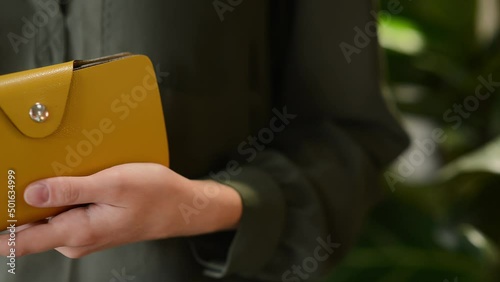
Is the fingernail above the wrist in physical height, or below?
above

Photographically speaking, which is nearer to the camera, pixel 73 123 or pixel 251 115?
pixel 73 123

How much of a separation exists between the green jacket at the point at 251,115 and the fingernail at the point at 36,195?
11 cm

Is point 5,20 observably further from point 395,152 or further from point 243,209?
point 395,152

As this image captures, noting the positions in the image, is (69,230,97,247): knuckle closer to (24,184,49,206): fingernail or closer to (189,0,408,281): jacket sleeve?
(24,184,49,206): fingernail

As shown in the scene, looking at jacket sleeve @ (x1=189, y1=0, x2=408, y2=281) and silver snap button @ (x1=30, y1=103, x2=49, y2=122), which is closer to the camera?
silver snap button @ (x1=30, y1=103, x2=49, y2=122)

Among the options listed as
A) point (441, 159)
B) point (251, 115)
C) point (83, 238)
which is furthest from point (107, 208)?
point (441, 159)

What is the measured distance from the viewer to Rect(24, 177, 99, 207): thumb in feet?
1.43

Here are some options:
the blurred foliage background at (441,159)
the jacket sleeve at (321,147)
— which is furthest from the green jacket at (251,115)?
the blurred foliage background at (441,159)

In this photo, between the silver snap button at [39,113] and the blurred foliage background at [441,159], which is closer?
the silver snap button at [39,113]

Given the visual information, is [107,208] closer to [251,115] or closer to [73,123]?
[73,123]

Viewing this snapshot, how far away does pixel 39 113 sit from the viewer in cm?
44

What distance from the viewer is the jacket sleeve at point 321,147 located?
59 centimetres

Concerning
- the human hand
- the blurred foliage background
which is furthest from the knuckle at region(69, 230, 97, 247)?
the blurred foliage background

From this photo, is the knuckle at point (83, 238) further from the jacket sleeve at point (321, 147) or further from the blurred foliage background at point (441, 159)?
the blurred foliage background at point (441, 159)
